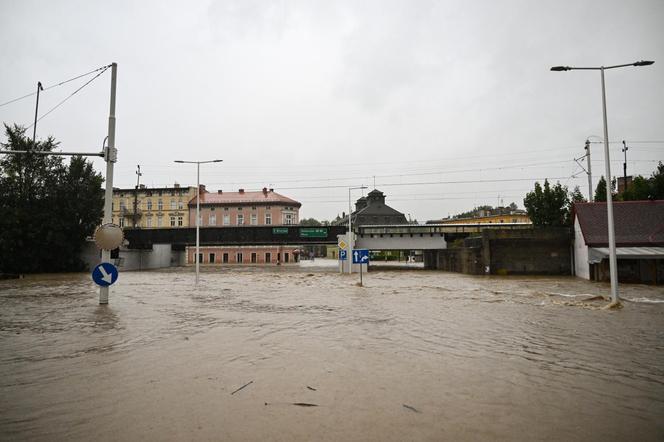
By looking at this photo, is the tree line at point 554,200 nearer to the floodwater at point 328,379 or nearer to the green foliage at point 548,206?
the green foliage at point 548,206

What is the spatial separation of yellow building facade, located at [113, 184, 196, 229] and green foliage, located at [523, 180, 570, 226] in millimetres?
62612

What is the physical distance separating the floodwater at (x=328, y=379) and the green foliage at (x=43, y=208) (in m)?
41.1

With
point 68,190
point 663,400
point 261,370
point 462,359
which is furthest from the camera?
point 68,190

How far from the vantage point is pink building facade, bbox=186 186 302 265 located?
80688 mm

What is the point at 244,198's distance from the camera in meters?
83.6

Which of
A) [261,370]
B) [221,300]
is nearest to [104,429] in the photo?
[261,370]

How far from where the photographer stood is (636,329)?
442 inches

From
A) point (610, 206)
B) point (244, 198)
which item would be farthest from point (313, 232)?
point (610, 206)

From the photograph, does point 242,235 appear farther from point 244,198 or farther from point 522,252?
point 522,252

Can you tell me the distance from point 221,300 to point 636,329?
50.2ft

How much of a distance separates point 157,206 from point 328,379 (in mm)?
85377

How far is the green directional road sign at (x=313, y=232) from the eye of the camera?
59.4 m

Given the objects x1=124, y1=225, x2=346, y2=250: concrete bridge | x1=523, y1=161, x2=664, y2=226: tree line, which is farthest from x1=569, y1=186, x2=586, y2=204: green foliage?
x1=124, y1=225, x2=346, y2=250: concrete bridge

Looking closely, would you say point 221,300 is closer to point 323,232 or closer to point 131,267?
point 323,232
